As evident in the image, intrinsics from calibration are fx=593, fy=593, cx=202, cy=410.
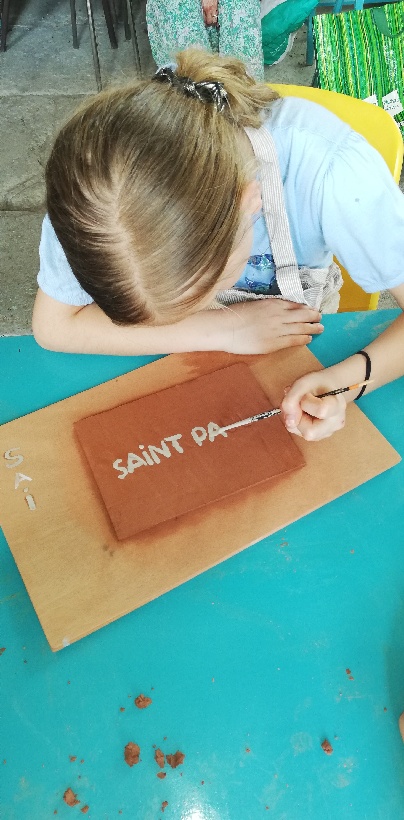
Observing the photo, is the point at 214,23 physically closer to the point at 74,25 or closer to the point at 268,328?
the point at 74,25

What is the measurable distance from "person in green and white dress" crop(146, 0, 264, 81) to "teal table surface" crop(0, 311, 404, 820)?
6.53 ft

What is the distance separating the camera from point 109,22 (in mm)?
2773

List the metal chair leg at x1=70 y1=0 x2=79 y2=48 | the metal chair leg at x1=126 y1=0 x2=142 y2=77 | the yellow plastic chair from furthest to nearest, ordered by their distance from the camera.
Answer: the metal chair leg at x1=70 y1=0 x2=79 y2=48 < the metal chair leg at x1=126 y1=0 x2=142 y2=77 < the yellow plastic chair

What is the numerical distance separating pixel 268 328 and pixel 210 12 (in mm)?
1863

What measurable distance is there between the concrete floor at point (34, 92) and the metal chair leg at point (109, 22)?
0.04 meters

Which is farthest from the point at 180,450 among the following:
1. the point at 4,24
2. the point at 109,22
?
the point at 4,24

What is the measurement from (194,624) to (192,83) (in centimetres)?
60

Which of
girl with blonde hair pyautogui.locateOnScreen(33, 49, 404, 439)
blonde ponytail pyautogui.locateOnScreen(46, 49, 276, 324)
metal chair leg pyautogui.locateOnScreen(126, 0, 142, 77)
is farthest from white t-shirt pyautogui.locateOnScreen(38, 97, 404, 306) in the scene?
metal chair leg pyautogui.locateOnScreen(126, 0, 142, 77)

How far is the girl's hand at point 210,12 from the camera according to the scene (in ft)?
7.10

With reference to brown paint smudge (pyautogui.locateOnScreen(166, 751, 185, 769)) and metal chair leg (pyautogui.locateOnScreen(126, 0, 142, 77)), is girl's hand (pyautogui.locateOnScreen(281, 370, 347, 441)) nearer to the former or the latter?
brown paint smudge (pyautogui.locateOnScreen(166, 751, 185, 769))

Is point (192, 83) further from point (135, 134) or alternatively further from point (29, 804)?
point (29, 804)

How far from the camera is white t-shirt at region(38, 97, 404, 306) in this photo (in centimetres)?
78

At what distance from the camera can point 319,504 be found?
2.34 feet

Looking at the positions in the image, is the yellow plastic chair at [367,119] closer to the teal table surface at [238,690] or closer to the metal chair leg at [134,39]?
the teal table surface at [238,690]
